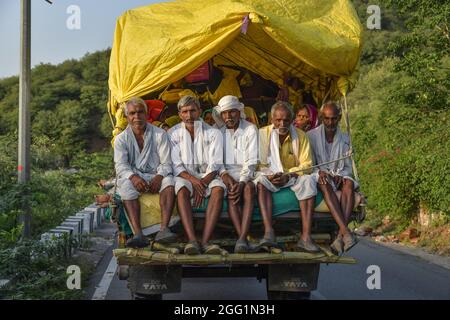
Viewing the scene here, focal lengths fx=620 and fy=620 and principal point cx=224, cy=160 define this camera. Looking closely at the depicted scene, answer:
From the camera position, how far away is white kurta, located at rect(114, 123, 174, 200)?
5.62 metres

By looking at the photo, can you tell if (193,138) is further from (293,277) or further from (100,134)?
(100,134)

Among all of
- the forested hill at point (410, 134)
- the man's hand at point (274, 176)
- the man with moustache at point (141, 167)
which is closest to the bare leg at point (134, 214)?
the man with moustache at point (141, 167)

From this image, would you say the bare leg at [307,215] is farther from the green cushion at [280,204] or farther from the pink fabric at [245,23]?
the pink fabric at [245,23]

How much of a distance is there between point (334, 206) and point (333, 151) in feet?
2.69

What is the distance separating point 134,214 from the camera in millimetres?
5316

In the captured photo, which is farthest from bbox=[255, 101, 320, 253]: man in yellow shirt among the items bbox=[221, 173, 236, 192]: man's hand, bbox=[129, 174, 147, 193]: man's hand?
bbox=[129, 174, 147, 193]: man's hand

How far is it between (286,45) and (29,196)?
5701 millimetres

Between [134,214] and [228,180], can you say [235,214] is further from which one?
[134,214]

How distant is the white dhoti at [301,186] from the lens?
544 cm

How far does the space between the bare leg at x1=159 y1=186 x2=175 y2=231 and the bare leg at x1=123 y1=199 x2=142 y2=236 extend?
0.21 m

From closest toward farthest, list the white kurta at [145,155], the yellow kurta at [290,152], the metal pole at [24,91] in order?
the white kurta at [145,155] → the yellow kurta at [290,152] → the metal pole at [24,91]

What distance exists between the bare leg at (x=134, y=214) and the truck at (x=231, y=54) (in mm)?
79

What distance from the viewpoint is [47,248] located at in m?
8.06

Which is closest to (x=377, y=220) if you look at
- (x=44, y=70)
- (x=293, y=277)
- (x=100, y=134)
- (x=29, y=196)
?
(x=29, y=196)
